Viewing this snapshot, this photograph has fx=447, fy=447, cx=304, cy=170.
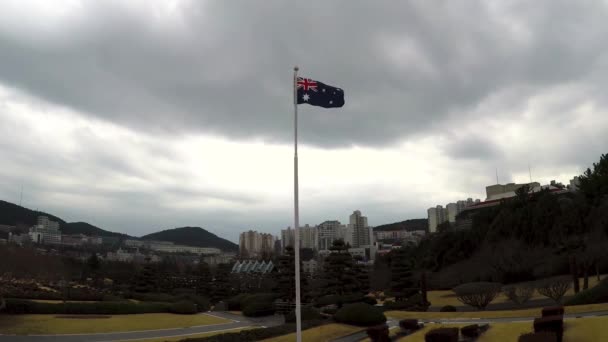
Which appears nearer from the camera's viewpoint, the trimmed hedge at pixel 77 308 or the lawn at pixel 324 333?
the lawn at pixel 324 333

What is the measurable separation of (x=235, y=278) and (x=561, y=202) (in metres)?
46.0

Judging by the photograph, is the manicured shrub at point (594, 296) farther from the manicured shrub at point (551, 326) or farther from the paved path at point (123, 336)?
the paved path at point (123, 336)

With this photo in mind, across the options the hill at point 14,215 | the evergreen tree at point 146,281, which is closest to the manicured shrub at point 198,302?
the evergreen tree at point 146,281

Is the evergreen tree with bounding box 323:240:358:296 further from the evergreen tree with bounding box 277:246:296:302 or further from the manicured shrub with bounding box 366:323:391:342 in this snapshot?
the manicured shrub with bounding box 366:323:391:342

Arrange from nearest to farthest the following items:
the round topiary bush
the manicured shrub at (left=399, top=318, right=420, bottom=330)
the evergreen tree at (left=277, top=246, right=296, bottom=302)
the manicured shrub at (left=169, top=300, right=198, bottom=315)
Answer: the manicured shrub at (left=399, top=318, right=420, bottom=330) → the round topiary bush → the manicured shrub at (left=169, top=300, right=198, bottom=315) → the evergreen tree at (left=277, top=246, right=296, bottom=302)

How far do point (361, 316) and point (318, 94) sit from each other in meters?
15.7

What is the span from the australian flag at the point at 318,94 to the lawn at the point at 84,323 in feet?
64.7

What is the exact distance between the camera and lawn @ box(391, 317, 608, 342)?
1602 cm

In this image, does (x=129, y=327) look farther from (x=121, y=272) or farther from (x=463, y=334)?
(x=121, y=272)

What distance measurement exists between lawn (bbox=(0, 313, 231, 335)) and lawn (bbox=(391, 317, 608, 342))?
16476mm

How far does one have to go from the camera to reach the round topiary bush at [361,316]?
25.5 m

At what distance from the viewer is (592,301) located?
25156mm

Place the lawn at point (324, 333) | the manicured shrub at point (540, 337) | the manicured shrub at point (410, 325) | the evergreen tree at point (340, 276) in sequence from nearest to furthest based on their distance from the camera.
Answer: the manicured shrub at point (540, 337) < the lawn at point (324, 333) < the manicured shrub at point (410, 325) < the evergreen tree at point (340, 276)

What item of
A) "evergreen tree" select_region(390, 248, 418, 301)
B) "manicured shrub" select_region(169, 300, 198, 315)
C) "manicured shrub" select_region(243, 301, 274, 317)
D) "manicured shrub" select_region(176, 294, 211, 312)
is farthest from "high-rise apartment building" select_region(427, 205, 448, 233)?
"manicured shrub" select_region(169, 300, 198, 315)
